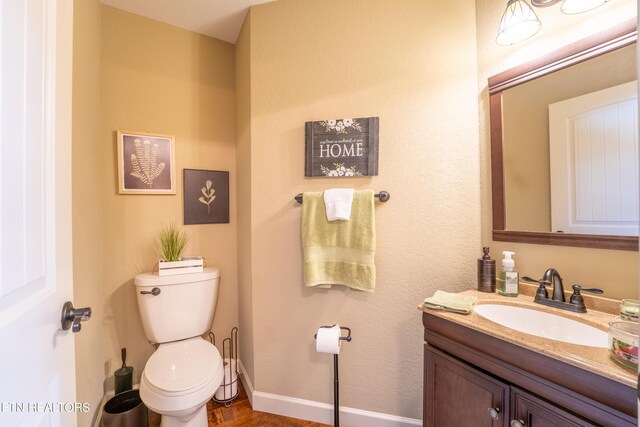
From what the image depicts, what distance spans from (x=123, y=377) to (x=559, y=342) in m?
2.17

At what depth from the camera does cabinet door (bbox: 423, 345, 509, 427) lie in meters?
0.82

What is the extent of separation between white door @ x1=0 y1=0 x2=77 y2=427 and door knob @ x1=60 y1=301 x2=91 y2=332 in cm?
2

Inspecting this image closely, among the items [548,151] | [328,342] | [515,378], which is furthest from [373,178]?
[515,378]

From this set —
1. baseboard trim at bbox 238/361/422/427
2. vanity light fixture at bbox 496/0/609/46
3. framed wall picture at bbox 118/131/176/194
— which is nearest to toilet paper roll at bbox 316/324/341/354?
baseboard trim at bbox 238/361/422/427

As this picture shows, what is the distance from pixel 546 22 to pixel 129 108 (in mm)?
2318

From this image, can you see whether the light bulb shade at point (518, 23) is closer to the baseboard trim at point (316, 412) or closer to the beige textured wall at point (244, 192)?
the beige textured wall at point (244, 192)

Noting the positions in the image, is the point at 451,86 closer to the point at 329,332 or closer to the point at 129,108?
the point at 329,332

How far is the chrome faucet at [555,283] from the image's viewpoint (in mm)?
979

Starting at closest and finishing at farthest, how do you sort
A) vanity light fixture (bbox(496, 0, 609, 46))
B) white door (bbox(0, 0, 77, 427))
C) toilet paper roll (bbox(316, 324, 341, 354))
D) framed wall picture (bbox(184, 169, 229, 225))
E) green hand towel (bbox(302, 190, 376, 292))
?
white door (bbox(0, 0, 77, 427)) → vanity light fixture (bbox(496, 0, 609, 46)) → toilet paper roll (bbox(316, 324, 341, 354)) → green hand towel (bbox(302, 190, 376, 292)) → framed wall picture (bbox(184, 169, 229, 225))

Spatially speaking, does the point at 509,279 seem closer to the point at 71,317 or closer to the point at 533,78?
the point at 533,78

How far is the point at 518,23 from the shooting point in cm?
112

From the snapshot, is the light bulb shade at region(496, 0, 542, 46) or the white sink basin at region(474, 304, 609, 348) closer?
the white sink basin at region(474, 304, 609, 348)

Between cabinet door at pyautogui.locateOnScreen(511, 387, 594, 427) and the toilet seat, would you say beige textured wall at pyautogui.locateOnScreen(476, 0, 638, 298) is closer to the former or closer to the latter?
cabinet door at pyautogui.locateOnScreen(511, 387, 594, 427)

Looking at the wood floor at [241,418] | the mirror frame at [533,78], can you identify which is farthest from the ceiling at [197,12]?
the wood floor at [241,418]
